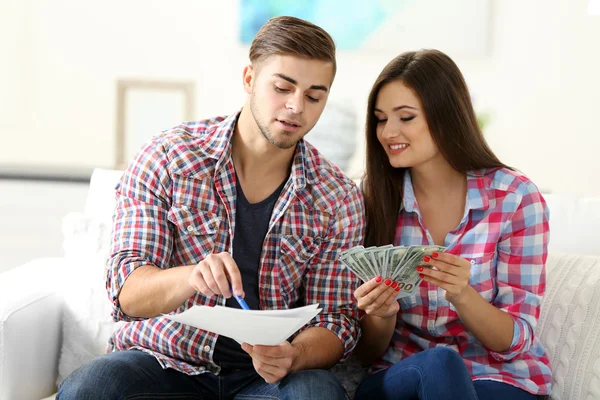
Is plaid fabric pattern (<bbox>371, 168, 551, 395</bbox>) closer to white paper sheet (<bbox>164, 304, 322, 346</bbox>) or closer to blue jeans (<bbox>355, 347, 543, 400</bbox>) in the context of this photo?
blue jeans (<bbox>355, 347, 543, 400</bbox>)

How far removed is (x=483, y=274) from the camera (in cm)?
210

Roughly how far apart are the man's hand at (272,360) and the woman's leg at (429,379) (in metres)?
0.28

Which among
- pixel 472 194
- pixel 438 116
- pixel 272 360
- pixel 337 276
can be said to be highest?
pixel 438 116

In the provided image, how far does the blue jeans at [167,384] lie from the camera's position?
176cm

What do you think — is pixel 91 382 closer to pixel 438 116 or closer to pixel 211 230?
pixel 211 230

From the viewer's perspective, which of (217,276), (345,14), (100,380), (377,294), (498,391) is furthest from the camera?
(345,14)

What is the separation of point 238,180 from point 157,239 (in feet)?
0.99

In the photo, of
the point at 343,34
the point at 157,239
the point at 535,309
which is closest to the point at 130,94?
the point at 343,34

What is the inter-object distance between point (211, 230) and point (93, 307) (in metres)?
0.52

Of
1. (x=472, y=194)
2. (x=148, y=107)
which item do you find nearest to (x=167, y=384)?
(x=472, y=194)

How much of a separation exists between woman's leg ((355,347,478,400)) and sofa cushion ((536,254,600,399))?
1.34 ft

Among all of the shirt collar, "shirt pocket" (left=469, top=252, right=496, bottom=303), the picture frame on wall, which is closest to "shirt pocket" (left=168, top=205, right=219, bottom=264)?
the shirt collar

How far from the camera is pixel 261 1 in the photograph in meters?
4.19

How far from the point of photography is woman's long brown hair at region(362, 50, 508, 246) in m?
2.13
